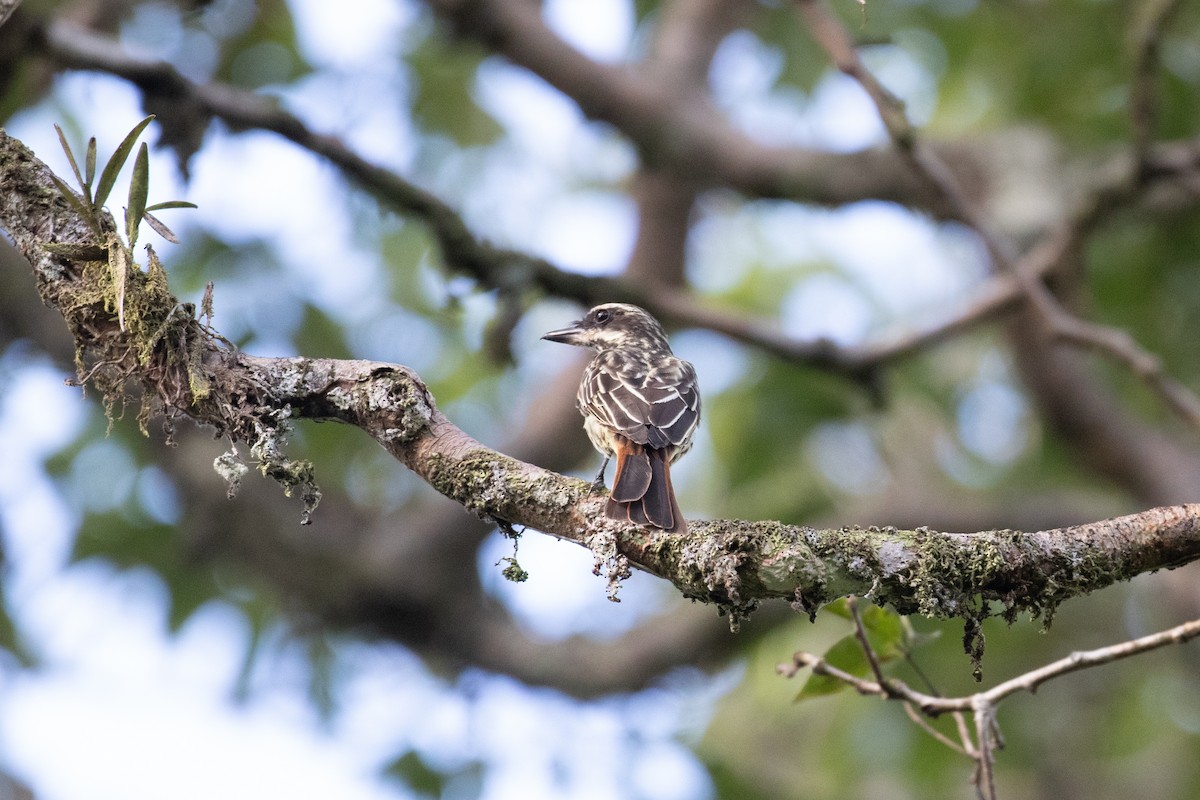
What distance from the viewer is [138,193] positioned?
8.90 ft

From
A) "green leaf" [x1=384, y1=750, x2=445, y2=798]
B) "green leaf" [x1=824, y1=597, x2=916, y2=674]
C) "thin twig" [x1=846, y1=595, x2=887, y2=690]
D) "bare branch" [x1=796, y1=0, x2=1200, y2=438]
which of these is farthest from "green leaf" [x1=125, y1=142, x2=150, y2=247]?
"green leaf" [x1=384, y1=750, x2=445, y2=798]

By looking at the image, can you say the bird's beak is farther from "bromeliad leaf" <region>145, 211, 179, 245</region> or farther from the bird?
"bromeliad leaf" <region>145, 211, 179, 245</region>

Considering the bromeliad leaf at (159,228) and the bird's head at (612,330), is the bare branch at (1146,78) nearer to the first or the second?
the bird's head at (612,330)

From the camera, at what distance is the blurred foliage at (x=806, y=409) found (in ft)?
26.8

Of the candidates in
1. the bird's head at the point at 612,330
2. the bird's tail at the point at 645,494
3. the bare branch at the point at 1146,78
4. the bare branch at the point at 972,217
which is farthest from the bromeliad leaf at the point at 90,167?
the bare branch at the point at 1146,78

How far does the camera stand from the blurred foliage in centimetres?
816

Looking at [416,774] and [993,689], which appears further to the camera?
[416,774]

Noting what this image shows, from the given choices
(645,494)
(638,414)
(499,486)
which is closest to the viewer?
(499,486)

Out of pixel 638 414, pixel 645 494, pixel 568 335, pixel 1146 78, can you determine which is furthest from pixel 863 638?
pixel 1146 78

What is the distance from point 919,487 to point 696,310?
9.67 ft

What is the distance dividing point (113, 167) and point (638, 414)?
2154 millimetres

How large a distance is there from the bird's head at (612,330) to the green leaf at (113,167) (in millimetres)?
3432

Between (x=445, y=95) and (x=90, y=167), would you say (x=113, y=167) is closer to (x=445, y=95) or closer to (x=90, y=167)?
(x=90, y=167)

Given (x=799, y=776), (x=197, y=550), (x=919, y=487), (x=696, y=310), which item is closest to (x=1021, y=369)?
(x=919, y=487)
